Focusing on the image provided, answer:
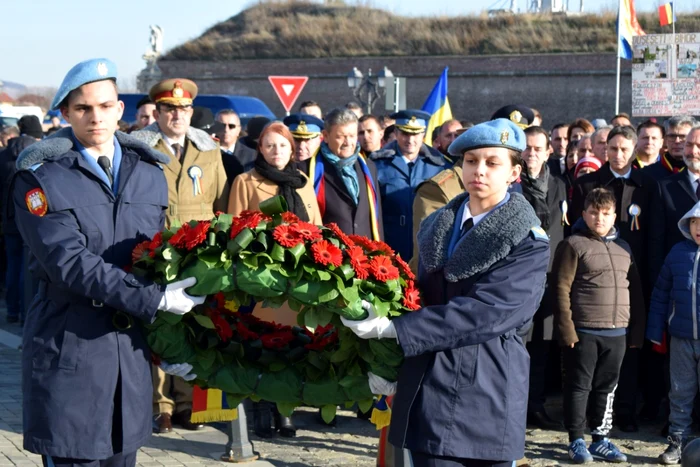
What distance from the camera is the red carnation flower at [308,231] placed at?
4.02 m

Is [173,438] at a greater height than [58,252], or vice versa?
[58,252]

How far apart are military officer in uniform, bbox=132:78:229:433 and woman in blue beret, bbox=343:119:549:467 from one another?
3418 millimetres

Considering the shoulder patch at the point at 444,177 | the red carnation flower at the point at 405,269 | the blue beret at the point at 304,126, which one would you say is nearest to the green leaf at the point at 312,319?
the red carnation flower at the point at 405,269

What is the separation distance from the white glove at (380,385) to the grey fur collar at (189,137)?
3548 mm

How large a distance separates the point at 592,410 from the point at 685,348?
2.63 ft

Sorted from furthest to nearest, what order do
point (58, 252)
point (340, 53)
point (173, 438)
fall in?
point (340, 53) < point (173, 438) < point (58, 252)

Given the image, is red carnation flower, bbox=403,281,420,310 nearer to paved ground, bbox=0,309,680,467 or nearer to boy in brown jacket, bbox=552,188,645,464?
paved ground, bbox=0,309,680,467

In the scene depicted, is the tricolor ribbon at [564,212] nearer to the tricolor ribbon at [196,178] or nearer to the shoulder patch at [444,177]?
the shoulder patch at [444,177]

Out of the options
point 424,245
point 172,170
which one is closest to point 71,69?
point 424,245

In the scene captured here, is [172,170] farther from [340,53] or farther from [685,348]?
[340,53]

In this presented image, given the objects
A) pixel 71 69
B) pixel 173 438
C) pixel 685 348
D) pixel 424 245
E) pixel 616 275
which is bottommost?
pixel 173 438

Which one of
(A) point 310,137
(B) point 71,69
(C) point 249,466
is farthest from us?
(A) point 310,137

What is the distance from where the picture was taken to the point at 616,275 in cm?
728

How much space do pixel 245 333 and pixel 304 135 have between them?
364 centimetres
